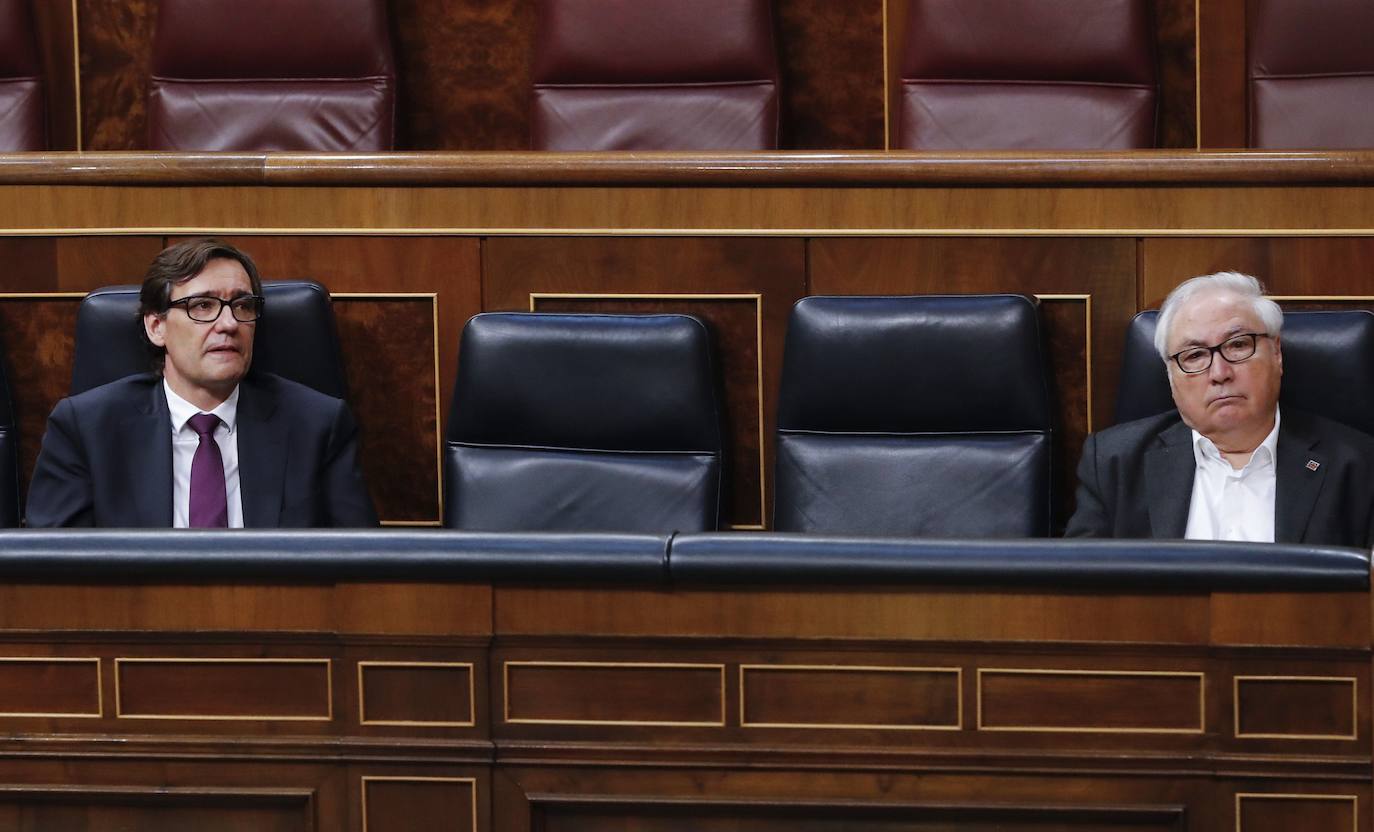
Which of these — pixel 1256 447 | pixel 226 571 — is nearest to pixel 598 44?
pixel 1256 447

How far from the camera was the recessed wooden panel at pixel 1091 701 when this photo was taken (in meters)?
0.66

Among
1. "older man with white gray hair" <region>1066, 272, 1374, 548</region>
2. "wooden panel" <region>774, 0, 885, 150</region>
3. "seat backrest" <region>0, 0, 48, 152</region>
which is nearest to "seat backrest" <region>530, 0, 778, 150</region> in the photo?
"wooden panel" <region>774, 0, 885, 150</region>

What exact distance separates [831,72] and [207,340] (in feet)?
2.66

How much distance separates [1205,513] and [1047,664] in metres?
0.37

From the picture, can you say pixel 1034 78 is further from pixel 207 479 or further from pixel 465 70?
pixel 207 479

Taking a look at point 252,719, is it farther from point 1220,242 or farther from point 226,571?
point 1220,242

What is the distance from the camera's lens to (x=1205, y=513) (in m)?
0.99

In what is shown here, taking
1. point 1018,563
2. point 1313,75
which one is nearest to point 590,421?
point 1018,563

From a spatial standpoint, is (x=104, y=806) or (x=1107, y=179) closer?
(x=104, y=806)

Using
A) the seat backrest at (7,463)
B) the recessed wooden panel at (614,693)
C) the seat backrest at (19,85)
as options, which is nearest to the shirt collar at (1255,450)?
the recessed wooden panel at (614,693)

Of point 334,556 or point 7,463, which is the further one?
point 7,463

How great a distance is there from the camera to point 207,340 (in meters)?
1.07

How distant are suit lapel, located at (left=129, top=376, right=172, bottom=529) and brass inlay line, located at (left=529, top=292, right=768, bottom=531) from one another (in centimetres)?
27

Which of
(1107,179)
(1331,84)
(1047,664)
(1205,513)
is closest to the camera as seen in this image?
(1047,664)
